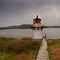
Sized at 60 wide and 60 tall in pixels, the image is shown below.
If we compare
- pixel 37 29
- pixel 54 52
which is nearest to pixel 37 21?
pixel 37 29

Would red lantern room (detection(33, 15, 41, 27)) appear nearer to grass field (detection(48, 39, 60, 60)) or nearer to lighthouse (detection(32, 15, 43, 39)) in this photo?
lighthouse (detection(32, 15, 43, 39))

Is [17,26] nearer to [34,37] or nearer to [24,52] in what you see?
[34,37]

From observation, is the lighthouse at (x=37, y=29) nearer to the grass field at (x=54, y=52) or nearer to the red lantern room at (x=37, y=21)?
the red lantern room at (x=37, y=21)

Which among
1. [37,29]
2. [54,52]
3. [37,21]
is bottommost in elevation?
[54,52]

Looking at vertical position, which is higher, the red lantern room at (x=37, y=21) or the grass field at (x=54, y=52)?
the red lantern room at (x=37, y=21)

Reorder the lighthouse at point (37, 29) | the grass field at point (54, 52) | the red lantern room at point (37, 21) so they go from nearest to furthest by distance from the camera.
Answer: the grass field at point (54, 52) < the red lantern room at point (37, 21) < the lighthouse at point (37, 29)

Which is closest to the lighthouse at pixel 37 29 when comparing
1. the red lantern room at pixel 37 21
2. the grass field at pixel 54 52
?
the red lantern room at pixel 37 21

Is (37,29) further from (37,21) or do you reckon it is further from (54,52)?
(54,52)

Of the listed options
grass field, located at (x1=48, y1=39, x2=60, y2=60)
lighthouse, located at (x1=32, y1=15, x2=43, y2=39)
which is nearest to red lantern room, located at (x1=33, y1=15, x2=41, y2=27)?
lighthouse, located at (x1=32, y1=15, x2=43, y2=39)

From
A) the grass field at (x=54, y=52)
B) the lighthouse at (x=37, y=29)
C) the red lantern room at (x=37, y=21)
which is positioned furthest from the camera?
the lighthouse at (x=37, y=29)

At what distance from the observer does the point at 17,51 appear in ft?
83.2

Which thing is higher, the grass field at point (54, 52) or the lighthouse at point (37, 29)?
the lighthouse at point (37, 29)

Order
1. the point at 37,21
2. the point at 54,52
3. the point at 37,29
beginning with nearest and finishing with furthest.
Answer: the point at 54,52
the point at 37,21
the point at 37,29

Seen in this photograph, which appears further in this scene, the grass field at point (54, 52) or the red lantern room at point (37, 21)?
the red lantern room at point (37, 21)
